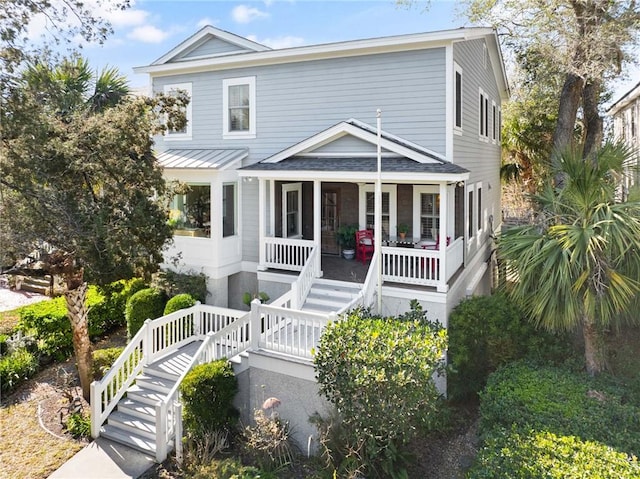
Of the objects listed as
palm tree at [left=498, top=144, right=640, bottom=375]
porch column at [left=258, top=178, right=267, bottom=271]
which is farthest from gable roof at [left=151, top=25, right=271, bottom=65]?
palm tree at [left=498, top=144, right=640, bottom=375]

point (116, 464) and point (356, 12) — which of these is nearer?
point (116, 464)

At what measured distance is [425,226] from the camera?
14.0 metres

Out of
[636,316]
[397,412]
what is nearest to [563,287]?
[636,316]

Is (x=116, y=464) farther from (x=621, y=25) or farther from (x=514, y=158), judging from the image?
(x=514, y=158)

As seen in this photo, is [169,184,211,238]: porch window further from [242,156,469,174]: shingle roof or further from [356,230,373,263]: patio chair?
[356,230,373,263]: patio chair

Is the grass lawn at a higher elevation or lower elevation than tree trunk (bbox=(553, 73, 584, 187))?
lower

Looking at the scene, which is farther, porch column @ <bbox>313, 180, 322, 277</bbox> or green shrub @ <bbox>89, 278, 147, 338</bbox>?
green shrub @ <bbox>89, 278, 147, 338</bbox>

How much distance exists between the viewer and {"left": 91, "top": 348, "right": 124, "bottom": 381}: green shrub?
11503 millimetres

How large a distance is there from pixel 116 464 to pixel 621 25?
16932mm

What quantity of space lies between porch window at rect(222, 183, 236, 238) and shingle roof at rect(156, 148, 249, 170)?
792 millimetres

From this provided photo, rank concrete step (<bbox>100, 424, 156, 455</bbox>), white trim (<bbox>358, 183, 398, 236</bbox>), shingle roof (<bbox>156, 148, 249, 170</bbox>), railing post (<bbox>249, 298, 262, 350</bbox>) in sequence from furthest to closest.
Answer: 1. white trim (<bbox>358, 183, 398, 236</bbox>)
2. shingle roof (<bbox>156, 148, 249, 170</bbox>)
3. railing post (<bbox>249, 298, 262, 350</bbox>)
4. concrete step (<bbox>100, 424, 156, 455</bbox>)

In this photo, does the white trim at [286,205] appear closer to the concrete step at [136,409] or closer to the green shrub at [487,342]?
the green shrub at [487,342]

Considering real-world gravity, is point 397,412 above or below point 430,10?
below

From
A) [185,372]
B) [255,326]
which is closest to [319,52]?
[255,326]
